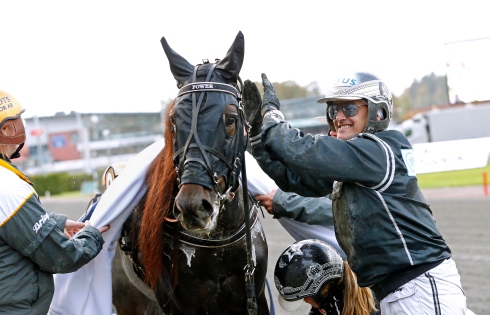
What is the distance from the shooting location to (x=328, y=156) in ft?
7.91

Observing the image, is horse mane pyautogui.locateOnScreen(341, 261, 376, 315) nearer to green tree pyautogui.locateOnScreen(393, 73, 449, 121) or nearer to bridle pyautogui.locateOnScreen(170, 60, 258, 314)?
bridle pyautogui.locateOnScreen(170, 60, 258, 314)

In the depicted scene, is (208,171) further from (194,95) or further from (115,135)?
(115,135)

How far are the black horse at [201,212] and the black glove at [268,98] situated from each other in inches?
5.4

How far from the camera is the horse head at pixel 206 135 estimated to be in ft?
7.56

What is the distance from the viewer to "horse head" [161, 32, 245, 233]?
90.7 inches

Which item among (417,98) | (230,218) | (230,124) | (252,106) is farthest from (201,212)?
(417,98)

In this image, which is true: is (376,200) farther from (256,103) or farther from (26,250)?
(26,250)

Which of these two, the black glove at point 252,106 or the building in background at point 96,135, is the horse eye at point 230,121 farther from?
the building in background at point 96,135

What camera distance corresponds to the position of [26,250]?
104 inches

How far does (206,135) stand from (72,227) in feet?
3.92

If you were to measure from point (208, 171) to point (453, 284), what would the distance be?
113cm

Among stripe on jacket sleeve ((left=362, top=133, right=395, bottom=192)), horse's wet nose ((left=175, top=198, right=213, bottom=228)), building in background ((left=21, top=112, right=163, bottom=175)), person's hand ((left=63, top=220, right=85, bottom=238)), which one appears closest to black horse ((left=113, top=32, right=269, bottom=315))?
horse's wet nose ((left=175, top=198, right=213, bottom=228))

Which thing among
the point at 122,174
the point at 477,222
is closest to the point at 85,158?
the point at 477,222

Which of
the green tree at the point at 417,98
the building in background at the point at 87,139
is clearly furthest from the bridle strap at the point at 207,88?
the green tree at the point at 417,98
